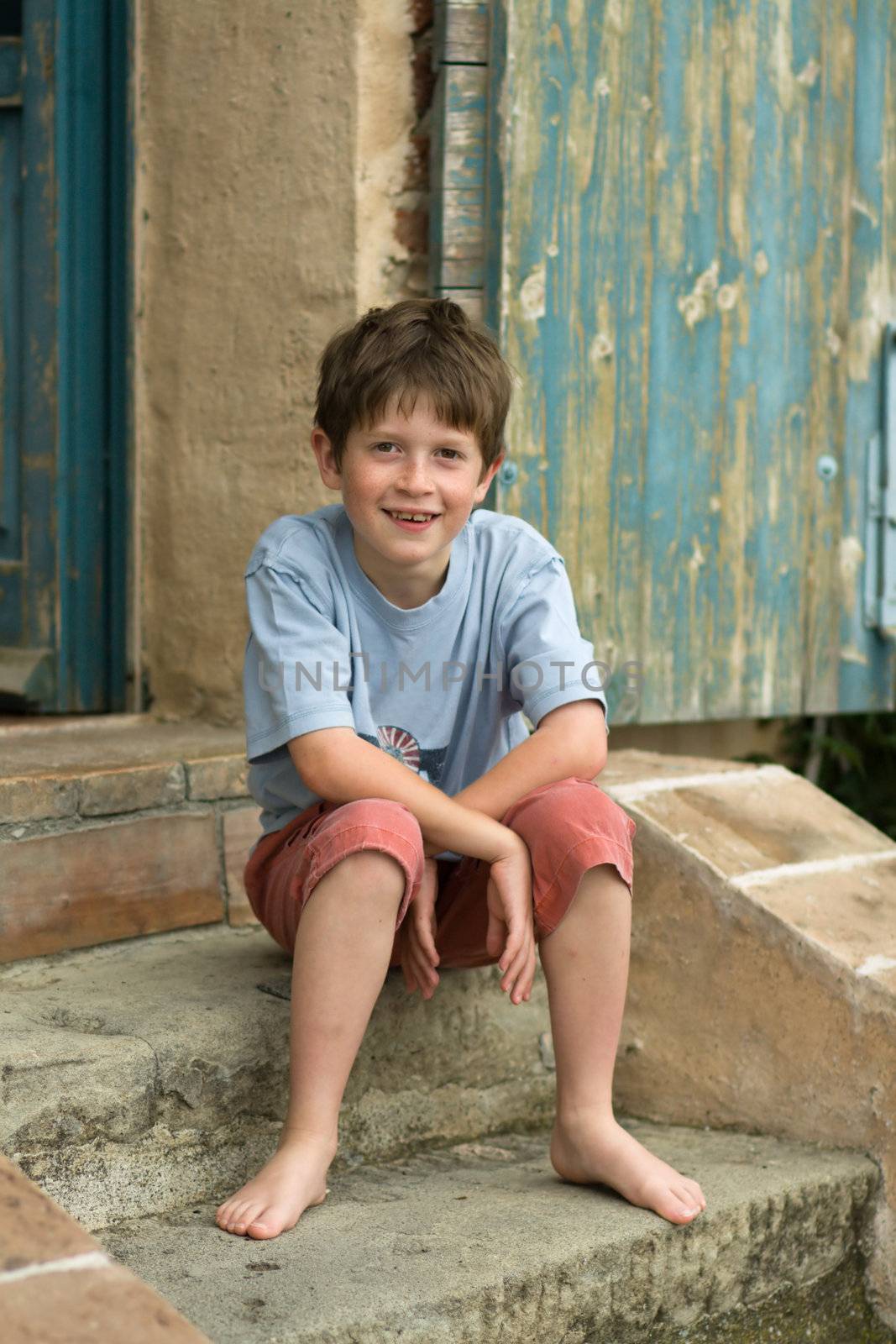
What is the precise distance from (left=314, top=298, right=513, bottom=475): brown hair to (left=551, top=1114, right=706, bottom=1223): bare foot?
37.3 inches

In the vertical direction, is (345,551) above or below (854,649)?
above

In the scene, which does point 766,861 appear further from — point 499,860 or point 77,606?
point 77,606

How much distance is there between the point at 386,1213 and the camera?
6.39 ft

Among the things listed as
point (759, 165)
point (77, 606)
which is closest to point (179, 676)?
point (77, 606)

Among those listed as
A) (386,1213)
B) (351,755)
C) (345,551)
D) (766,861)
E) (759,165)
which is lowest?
(386,1213)

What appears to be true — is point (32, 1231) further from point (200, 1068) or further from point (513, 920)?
point (513, 920)

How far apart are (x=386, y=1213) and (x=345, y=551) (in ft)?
3.02

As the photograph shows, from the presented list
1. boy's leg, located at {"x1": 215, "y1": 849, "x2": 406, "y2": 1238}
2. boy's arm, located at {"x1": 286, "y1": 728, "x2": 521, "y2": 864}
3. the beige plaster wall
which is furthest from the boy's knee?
the beige plaster wall

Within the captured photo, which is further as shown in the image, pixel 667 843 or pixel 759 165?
pixel 759 165

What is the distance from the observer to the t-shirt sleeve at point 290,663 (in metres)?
2.02

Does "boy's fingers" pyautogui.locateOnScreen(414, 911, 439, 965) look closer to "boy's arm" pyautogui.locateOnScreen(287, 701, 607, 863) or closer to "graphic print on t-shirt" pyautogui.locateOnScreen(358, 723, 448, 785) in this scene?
"boy's arm" pyautogui.locateOnScreen(287, 701, 607, 863)

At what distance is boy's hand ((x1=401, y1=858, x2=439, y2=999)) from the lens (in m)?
2.02

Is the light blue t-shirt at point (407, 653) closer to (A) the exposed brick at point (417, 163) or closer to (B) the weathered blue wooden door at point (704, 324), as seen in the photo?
(B) the weathered blue wooden door at point (704, 324)

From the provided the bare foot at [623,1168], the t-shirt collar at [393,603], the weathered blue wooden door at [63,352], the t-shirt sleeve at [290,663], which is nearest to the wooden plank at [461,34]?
the weathered blue wooden door at [63,352]
